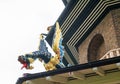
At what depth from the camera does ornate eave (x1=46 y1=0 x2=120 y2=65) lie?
1695 cm

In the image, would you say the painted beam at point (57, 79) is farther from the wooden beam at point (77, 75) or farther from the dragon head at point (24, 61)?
the dragon head at point (24, 61)

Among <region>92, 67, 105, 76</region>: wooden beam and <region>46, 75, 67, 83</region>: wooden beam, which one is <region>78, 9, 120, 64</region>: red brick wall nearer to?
<region>46, 75, 67, 83</region>: wooden beam

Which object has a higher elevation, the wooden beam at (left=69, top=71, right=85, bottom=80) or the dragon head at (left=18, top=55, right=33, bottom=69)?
the dragon head at (left=18, top=55, right=33, bottom=69)

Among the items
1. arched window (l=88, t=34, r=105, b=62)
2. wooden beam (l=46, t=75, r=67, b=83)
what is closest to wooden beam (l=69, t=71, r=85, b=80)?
wooden beam (l=46, t=75, r=67, b=83)

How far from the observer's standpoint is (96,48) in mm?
17844

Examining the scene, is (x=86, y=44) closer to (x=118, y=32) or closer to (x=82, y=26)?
(x=82, y=26)

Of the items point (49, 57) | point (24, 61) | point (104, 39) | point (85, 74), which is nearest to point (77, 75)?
point (85, 74)

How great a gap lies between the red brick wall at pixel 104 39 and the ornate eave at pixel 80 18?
218 millimetres

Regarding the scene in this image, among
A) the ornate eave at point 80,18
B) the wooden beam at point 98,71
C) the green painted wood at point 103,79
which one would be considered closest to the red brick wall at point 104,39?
the ornate eave at point 80,18

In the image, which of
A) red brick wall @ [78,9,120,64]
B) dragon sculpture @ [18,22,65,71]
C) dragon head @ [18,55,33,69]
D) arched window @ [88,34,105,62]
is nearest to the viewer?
dragon head @ [18,55,33,69]

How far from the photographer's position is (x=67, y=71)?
11.8 meters

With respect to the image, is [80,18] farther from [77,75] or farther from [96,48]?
[77,75]

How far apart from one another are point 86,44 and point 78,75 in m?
6.09

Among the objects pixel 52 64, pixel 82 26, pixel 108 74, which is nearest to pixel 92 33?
pixel 82 26
